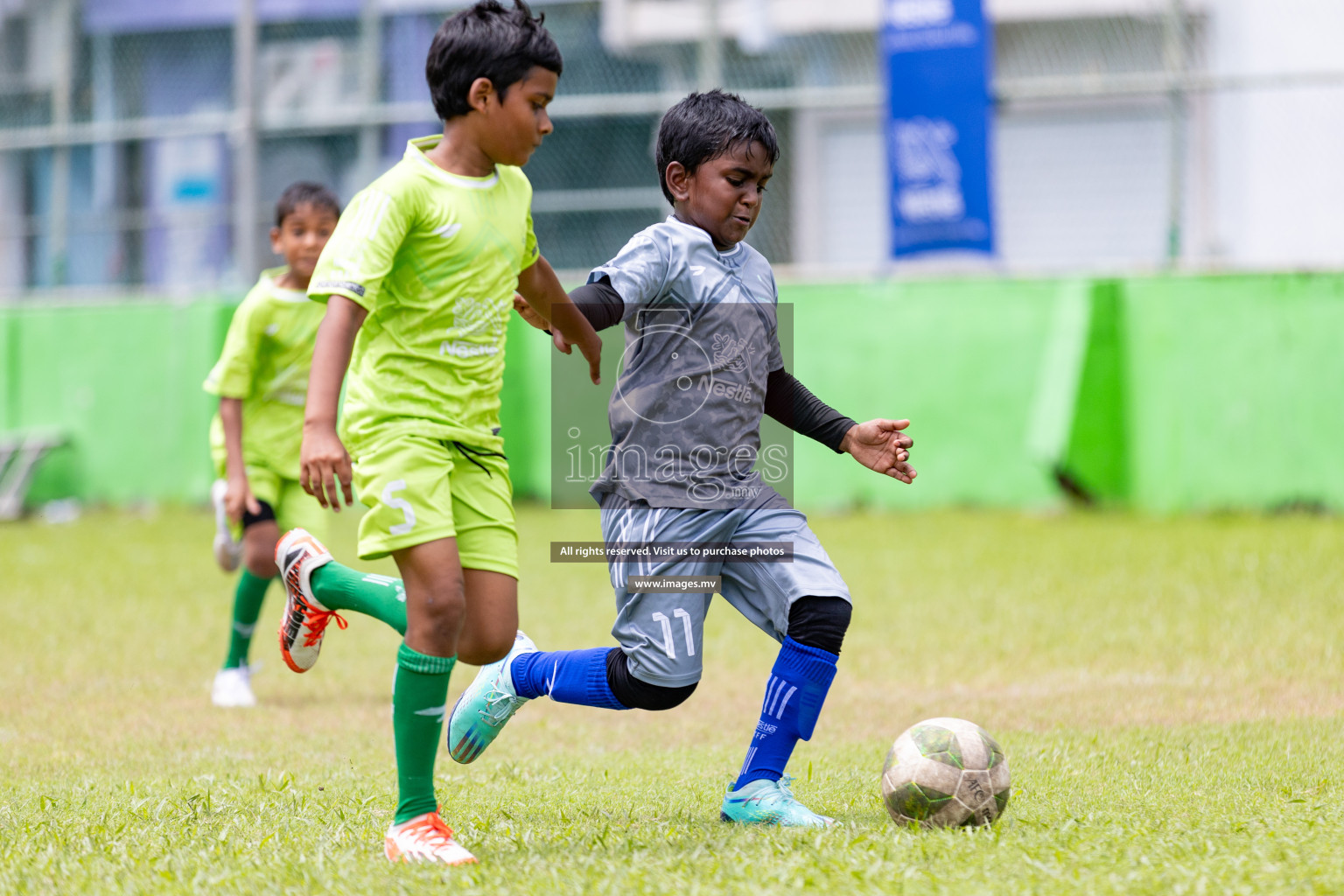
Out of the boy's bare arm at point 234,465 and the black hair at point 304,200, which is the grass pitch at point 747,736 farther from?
the black hair at point 304,200

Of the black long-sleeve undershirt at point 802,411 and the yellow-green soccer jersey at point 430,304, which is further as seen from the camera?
the black long-sleeve undershirt at point 802,411

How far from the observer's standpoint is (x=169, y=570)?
9625 millimetres

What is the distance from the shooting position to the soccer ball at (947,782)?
362cm

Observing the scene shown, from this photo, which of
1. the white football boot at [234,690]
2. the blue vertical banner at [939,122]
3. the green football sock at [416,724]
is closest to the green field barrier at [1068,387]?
the blue vertical banner at [939,122]

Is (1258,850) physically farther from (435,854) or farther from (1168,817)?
(435,854)

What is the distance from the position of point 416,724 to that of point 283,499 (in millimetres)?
2951

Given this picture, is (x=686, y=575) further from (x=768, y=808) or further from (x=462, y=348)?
(x=462, y=348)

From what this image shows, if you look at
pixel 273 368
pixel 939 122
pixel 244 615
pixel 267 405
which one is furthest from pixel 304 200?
pixel 939 122

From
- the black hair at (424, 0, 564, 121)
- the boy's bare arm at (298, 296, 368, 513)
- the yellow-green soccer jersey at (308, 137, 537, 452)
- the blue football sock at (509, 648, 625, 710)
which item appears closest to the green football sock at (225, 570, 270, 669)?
the blue football sock at (509, 648, 625, 710)

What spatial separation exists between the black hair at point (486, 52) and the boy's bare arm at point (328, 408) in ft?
1.85

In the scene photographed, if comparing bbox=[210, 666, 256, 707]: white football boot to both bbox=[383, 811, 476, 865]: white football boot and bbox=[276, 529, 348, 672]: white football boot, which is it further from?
bbox=[383, 811, 476, 865]: white football boot

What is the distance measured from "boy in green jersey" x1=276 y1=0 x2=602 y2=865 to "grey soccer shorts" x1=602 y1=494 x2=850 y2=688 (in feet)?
1.01

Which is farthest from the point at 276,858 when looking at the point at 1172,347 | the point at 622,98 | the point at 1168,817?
the point at 622,98

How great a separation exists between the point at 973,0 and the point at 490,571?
29.0 feet
